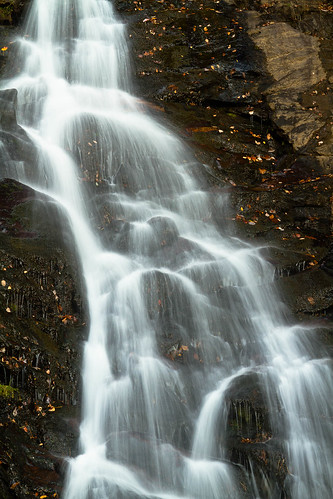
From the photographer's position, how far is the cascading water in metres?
5.17

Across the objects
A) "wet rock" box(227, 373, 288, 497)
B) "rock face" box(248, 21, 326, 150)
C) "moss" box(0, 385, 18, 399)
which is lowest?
"wet rock" box(227, 373, 288, 497)

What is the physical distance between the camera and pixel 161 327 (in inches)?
251

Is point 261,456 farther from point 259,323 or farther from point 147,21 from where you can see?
point 147,21

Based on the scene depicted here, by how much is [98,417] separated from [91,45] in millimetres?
9255

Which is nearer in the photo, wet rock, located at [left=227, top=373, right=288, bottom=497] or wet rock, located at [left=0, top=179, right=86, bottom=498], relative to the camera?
wet rock, located at [left=0, top=179, right=86, bottom=498]

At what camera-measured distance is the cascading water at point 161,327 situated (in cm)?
517

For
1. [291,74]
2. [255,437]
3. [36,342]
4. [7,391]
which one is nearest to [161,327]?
[36,342]

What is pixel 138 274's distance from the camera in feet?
22.6

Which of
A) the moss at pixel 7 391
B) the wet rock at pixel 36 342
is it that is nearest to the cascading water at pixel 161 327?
the wet rock at pixel 36 342

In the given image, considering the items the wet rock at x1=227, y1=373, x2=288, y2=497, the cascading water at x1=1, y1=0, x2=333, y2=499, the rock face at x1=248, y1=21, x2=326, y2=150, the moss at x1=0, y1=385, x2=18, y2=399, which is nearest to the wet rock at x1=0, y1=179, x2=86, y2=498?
the moss at x1=0, y1=385, x2=18, y2=399

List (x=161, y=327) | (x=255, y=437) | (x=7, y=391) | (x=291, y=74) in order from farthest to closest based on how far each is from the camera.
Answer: (x=291, y=74), (x=161, y=327), (x=255, y=437), (x=7, y=391)

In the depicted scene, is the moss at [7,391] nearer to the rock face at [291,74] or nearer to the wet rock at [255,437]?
the wet rock at [255,437]

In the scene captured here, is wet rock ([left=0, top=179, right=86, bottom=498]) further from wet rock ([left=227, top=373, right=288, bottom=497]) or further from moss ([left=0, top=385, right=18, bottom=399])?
wet rock ([left=227, top=373, right=288, bottom=497])

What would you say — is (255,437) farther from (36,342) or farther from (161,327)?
(36,342)
